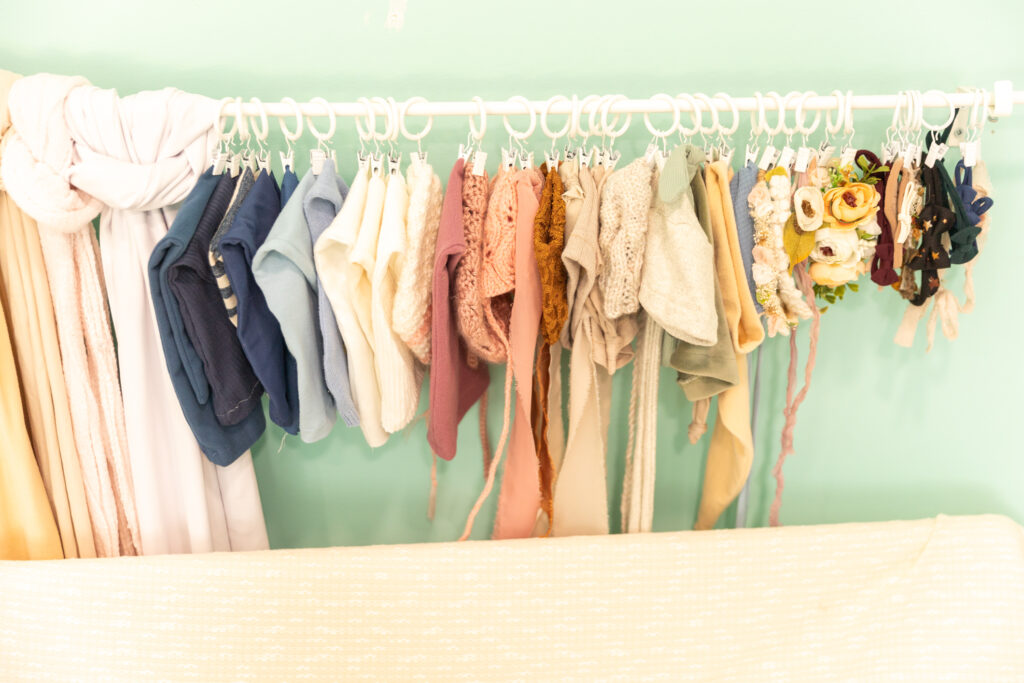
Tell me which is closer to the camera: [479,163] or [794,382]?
[479,163]

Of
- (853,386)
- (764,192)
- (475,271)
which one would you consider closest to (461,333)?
(475,271)

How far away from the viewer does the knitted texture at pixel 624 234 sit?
909mm

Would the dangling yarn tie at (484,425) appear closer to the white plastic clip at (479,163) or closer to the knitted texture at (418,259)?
the knitted texture at (418,259)

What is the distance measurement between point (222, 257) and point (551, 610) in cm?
85

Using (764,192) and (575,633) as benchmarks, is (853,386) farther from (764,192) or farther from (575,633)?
(575,633)

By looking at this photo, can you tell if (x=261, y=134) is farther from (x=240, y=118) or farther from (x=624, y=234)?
(x=624, y=234)

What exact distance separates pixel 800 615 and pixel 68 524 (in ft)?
4.78

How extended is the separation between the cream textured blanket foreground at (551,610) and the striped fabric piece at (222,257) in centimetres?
46

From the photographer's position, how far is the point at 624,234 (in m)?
0.91

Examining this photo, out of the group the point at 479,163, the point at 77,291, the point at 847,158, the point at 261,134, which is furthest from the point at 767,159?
the point at 77,291

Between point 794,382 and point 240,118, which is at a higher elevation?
point 240,118

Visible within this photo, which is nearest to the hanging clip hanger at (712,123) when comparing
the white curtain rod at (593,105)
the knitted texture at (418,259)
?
the white curtain rod at (593,105)

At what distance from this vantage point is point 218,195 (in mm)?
955

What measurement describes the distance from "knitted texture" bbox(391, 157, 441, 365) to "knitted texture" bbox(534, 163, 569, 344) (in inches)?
7.5
